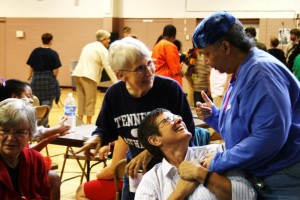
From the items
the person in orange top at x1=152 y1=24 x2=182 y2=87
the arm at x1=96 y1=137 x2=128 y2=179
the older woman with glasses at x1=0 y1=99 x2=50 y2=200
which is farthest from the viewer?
the person in orange top at x1=152 y1=24 x2=182 y2=87

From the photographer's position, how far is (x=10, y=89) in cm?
346

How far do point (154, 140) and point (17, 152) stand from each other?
2.09ft

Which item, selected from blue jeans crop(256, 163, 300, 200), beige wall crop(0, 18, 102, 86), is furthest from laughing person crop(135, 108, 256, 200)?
beige wall crop(0, 18, 102, 86)

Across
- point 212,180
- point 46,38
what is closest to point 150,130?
point 212,180

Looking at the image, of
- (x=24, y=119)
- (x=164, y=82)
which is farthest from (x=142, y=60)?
(x=24, y=119)

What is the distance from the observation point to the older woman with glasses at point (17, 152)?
2.24 meters

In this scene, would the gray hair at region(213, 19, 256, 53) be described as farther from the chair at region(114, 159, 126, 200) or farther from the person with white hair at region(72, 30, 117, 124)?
the person with white hair at region(72, 30, 117, 124)

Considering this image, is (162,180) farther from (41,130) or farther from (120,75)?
(41,130)

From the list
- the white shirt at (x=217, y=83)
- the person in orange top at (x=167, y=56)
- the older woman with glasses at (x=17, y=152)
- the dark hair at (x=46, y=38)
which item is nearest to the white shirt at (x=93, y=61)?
the dark hair at (x=46, y=38)

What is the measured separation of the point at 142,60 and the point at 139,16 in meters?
10.5

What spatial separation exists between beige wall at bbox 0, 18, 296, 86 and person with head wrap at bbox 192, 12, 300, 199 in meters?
9.67

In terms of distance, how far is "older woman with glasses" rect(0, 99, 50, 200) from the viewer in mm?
2244

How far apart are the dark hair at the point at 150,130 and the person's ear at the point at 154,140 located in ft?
0.04

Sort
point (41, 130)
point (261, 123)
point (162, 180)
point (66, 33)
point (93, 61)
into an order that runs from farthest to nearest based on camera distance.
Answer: point (66, 33) < point (93, 61) < point (41, 130) < point (162, 180) < point (261, 123)
